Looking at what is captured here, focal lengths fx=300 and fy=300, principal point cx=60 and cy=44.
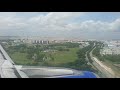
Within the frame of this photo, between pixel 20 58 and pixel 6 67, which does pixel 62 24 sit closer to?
pixel 20 58

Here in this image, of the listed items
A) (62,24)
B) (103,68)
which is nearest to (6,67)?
(62,24)

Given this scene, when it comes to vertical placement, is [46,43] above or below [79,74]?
above

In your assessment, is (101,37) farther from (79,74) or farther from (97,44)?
(79,74)

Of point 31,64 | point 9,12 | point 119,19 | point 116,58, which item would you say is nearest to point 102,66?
point 116,58

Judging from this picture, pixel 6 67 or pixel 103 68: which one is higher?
pixel 6 67

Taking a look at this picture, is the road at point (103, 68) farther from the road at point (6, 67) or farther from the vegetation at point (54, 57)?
the road at point (6, 67)

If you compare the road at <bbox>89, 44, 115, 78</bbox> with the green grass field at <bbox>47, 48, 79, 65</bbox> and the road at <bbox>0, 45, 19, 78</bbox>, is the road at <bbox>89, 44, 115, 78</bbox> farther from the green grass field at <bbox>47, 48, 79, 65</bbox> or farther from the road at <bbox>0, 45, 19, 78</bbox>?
the road at <bbox>0, 45, 19, 78</bbox>

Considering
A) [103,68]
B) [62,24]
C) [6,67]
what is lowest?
[103,68]
